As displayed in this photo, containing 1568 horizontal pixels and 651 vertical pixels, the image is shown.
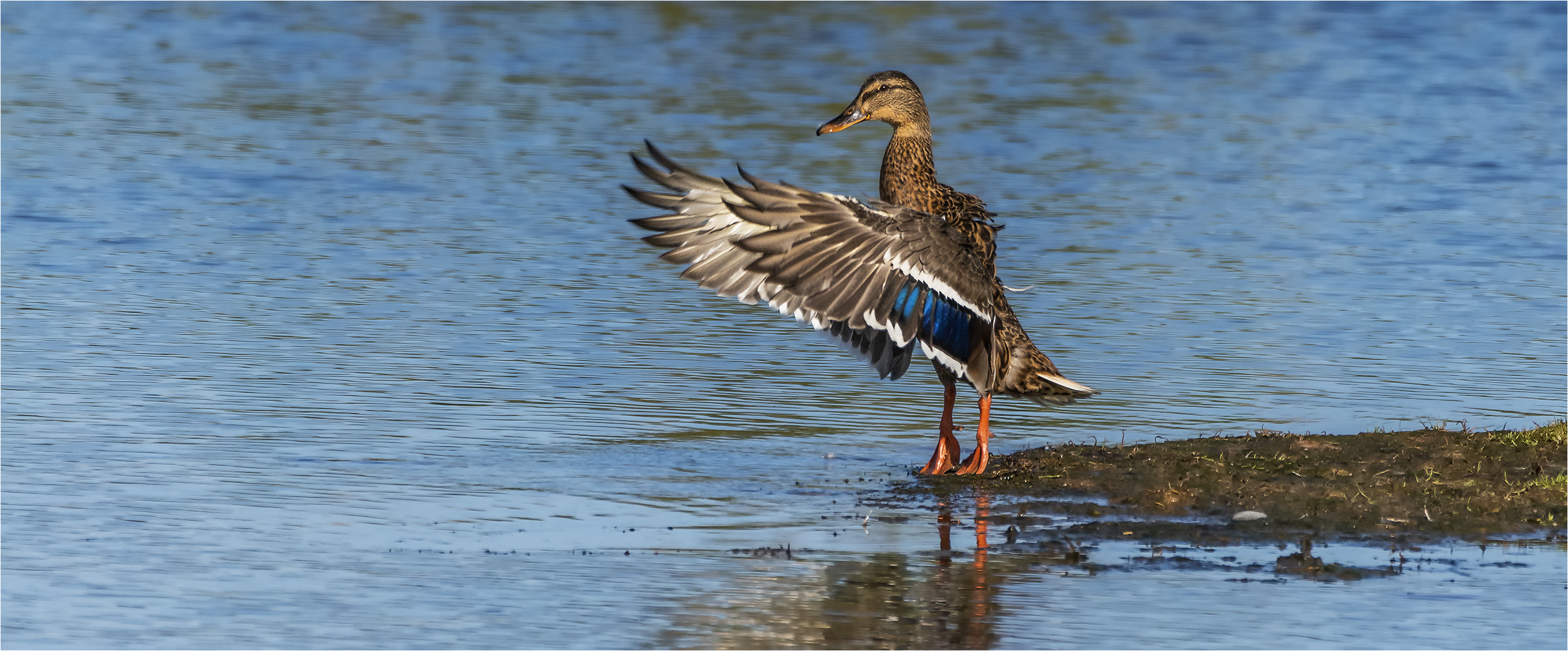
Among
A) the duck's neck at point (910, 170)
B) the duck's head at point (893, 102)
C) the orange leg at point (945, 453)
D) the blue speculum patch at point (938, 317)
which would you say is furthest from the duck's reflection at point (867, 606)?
the duck's head at point (893, 102)

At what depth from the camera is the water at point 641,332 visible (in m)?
6.88

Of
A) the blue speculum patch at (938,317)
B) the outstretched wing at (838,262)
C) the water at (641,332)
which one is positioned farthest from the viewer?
the blue speculum patch at (938,317)

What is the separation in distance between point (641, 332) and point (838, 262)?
3.81 metres

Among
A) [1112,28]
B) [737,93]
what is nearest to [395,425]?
[737,93]

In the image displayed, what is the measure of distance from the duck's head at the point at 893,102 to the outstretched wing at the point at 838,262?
115cm

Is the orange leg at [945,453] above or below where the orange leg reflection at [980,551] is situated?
above

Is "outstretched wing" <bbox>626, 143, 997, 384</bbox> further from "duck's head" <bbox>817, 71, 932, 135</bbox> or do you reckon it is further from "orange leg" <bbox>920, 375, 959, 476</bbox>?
"duck's head" <bbox>817, 71, 932, 135</bbox>

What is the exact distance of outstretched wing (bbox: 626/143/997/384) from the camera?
8.24m

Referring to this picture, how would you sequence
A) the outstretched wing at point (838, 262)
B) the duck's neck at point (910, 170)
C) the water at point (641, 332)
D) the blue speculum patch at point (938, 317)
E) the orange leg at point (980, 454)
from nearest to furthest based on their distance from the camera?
1. the water at point (641, 332)
2. the outstretched wing at point (838, 262)
3. the blue speculum patch at point (938, 317)
4. the orange leg at point (980, 454)
5. the duck's neck at point (910, 170)

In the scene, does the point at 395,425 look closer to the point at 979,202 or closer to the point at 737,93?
the point at 979,202

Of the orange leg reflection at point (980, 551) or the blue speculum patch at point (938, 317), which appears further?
the blue speculum patch at point (938, 317)

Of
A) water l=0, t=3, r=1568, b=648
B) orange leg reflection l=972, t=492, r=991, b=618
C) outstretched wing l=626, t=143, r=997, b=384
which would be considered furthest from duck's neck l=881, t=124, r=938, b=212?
orange leg reflection l=972, t=492, r=991, b=618

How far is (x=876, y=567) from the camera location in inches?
288

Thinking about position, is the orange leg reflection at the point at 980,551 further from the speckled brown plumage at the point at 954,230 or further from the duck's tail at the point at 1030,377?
the duck's tail at the point at 1030,377
